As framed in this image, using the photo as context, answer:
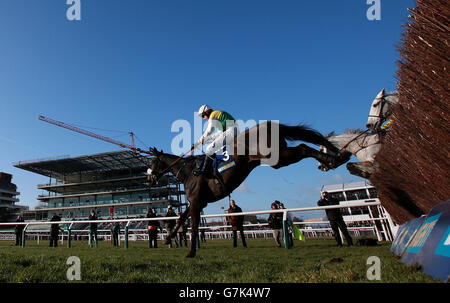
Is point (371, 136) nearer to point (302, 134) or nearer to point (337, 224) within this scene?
point (302, 134)

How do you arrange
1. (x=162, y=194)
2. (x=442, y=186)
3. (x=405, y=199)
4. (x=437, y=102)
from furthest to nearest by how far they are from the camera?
(x=162, y=194), (x=405, y=199), (x=442, y=186), (x=437, y=102)

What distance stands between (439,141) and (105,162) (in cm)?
7252

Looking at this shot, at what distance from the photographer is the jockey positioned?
5.74m

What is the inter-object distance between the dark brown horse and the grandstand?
2222 inches

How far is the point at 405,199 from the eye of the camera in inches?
169

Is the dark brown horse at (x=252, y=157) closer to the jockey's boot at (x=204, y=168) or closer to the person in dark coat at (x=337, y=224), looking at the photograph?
the jockey's boot at (x=204, y=168)

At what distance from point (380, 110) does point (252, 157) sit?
372 centimetres

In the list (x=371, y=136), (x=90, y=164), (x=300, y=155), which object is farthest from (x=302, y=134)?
(x=90, y=164)

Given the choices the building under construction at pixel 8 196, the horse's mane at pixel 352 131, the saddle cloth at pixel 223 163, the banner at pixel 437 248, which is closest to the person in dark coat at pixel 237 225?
the horse's mane at pixel 352 131

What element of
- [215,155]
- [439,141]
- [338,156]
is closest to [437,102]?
[439,141]

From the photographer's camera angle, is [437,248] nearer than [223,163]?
Yes

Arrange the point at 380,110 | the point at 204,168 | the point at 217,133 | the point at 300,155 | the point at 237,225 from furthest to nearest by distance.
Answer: the point at 237,225
the point at 380,110
the point at 217,133
the point at 204,168
the point at 300,155

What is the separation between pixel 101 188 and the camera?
229 feet
